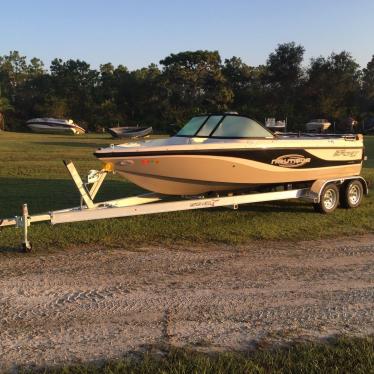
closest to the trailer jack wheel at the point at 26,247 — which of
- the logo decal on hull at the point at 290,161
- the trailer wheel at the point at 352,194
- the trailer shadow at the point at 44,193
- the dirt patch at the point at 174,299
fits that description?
the dirt patch at the point at 174,299

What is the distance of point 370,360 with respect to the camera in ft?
11.5

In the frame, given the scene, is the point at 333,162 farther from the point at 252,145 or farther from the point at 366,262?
the point at 366,262

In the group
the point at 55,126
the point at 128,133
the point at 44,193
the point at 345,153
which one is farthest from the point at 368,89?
the point at 44,193

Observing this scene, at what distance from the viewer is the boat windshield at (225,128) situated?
8836 millimetres

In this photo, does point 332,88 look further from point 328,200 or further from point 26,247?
point 26,247

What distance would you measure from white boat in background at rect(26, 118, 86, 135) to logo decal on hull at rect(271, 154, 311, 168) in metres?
46.0

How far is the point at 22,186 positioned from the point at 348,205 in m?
7.32

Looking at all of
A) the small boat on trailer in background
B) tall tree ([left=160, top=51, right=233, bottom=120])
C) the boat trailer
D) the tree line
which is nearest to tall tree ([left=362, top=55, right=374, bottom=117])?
the tree line

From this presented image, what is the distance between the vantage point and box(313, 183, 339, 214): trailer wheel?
30.8 feet

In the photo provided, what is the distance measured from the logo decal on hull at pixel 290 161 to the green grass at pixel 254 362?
552 centimetres

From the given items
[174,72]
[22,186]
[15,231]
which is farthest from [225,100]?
[15,231]

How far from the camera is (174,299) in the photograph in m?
4.82

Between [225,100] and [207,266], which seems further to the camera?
[225,100]

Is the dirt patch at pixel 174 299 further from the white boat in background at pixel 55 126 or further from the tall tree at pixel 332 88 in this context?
the tall tree at pixel 332 88
